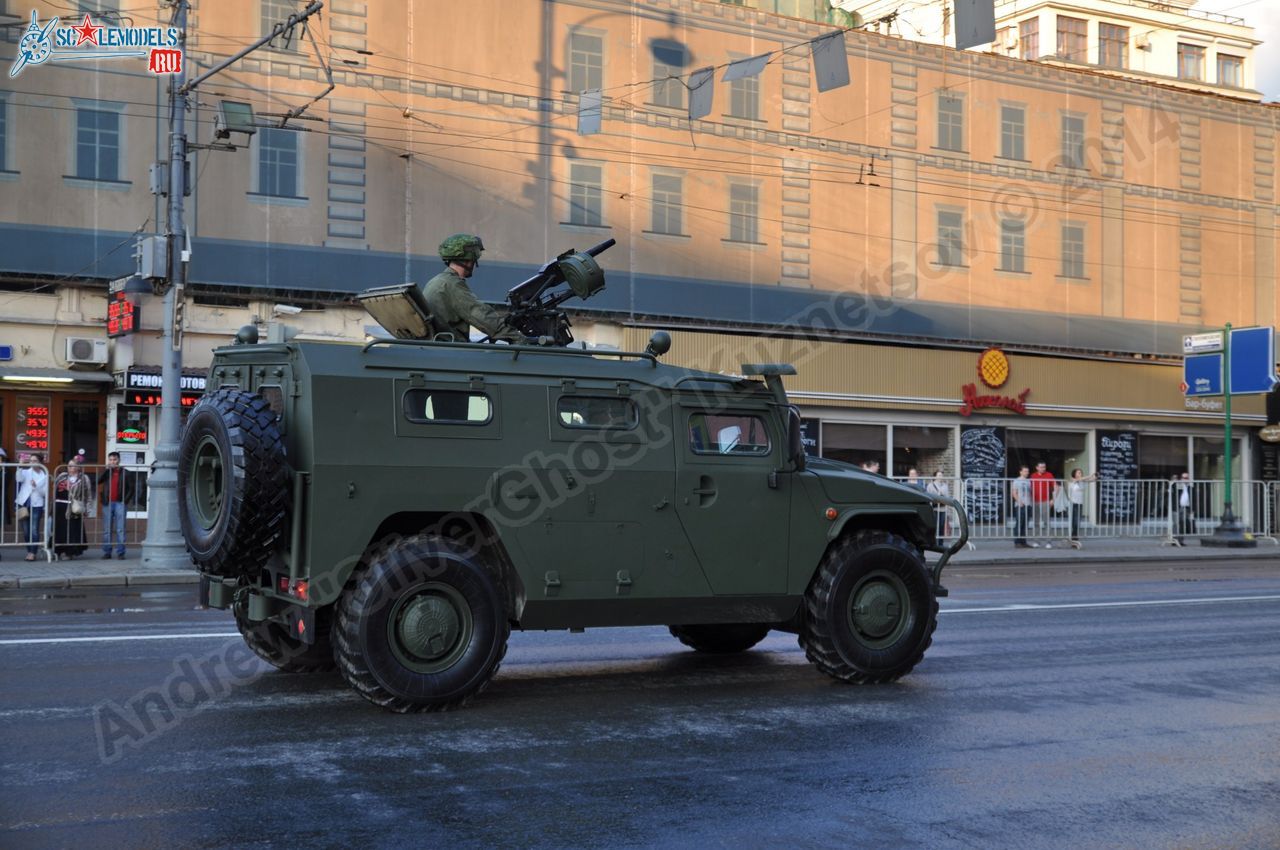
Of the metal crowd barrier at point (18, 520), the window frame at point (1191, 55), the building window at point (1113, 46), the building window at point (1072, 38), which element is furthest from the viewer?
the window frame at point (1191, 55)

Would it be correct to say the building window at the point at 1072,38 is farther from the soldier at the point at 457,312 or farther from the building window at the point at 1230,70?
the soldier at the point at 457,312

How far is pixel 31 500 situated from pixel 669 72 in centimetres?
1778

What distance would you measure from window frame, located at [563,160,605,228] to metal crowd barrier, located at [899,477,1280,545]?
985 centimetres

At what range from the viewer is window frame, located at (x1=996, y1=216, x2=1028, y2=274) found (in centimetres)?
3528

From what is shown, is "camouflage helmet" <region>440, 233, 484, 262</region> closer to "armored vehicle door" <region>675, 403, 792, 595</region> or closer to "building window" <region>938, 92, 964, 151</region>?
"armored vehicle door" <region>675, 403, 792, 595</region>

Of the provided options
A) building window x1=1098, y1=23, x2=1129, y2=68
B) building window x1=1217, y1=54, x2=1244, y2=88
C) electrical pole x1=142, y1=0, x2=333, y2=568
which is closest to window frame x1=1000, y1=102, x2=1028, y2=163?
electrical pole x1=142, y1=0, x2=333, y2=568

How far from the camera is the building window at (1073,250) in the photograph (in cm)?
3625

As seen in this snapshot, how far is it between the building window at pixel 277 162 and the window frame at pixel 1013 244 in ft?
62.7

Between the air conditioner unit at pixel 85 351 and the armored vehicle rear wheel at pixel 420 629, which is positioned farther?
the air conditioner unit at pixel 85 351

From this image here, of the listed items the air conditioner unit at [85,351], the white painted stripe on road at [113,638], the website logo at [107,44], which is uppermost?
the website logo at [107,44]

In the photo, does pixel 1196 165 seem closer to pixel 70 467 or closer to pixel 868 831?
pixel 70 467

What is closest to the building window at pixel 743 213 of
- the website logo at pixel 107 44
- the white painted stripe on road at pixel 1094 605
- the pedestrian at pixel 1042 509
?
the pedestrian at pixel 1042 509

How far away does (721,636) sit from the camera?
1029cm

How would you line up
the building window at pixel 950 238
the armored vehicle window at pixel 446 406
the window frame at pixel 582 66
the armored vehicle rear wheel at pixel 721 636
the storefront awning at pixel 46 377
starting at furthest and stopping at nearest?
the building window at pixel 950 238 → the window frame at pixel 582 66 → the storefront awning at pixel 46 377 → the armored vehicle rear wheel at pixel 721 636 → the armored vehicle window at pixel 446 406
